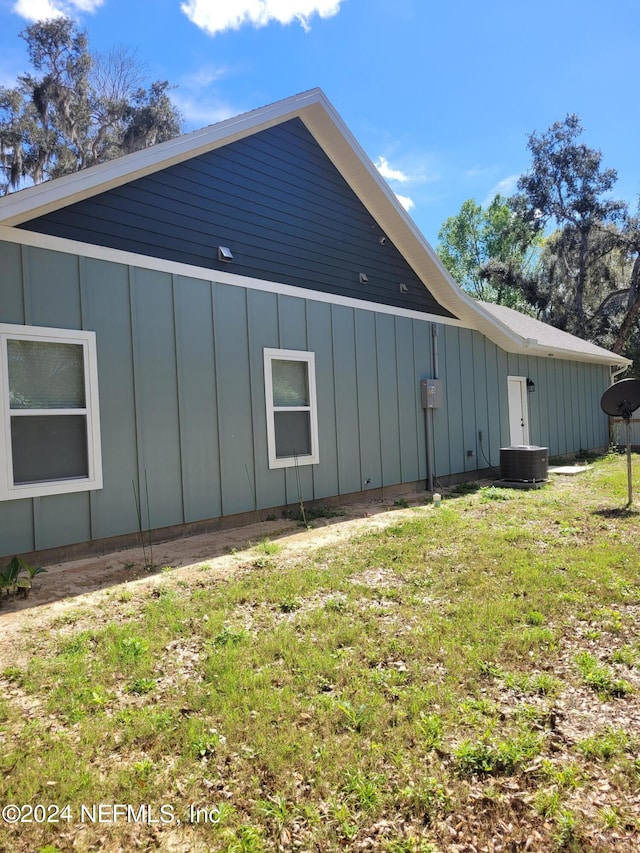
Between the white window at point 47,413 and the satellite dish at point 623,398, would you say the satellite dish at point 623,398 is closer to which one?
the satellite dish at point 623,398

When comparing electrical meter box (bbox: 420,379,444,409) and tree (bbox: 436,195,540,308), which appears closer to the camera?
electrical meter box (bbox: 420,379,444,409)

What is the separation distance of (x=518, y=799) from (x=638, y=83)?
23236 mm

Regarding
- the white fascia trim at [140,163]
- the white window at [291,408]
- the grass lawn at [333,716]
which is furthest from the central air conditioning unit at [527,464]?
the white fascia trim at [140,163]

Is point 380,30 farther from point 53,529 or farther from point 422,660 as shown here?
point 422,660

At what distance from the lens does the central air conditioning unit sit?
30.3ft

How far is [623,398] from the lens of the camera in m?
7.57

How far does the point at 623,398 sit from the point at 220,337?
580 centimetres

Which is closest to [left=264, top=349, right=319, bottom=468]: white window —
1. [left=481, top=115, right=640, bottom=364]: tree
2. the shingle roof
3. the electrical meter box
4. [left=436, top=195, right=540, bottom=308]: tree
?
the electrical meter box

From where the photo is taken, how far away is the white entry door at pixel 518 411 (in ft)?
38.9

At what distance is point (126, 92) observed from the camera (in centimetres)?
2289

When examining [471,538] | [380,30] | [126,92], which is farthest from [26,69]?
[471,538]

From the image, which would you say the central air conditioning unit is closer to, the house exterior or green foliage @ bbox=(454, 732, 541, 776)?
the house exterior

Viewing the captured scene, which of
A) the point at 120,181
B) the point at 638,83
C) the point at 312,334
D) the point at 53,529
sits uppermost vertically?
the point at 638,83

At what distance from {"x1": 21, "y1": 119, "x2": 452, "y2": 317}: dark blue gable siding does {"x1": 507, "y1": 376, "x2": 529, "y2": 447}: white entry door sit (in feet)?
13.1
